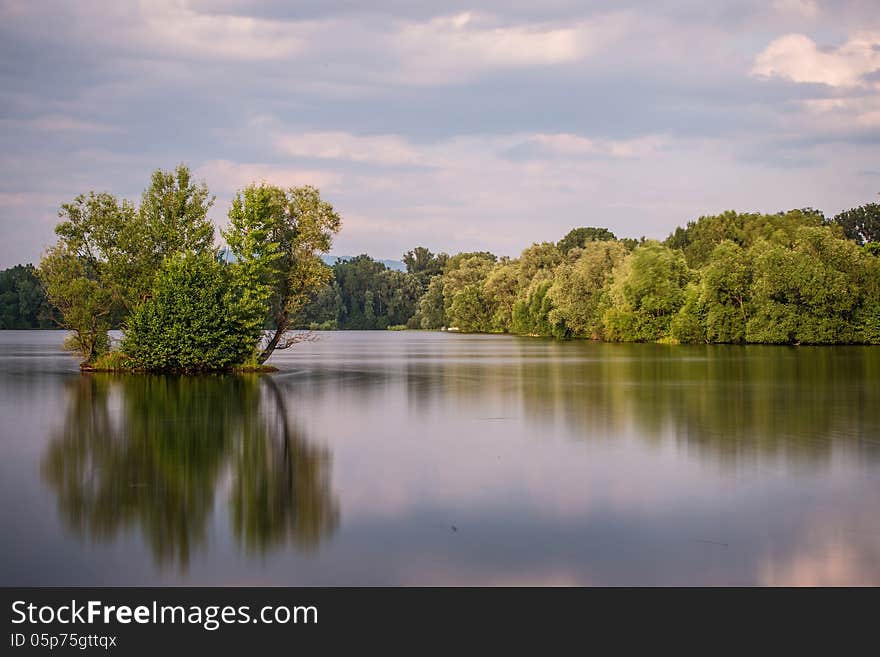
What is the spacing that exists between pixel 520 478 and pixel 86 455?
25.8 ft

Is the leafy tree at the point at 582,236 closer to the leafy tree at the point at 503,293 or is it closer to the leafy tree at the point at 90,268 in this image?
the leafy tree at the point at 503,293

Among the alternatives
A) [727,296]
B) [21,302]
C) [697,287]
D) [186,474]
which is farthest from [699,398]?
[21,302]

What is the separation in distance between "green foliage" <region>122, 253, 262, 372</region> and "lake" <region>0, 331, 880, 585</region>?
10.1 meters

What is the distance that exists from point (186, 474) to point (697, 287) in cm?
6894

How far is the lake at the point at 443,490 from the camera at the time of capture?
8.73m

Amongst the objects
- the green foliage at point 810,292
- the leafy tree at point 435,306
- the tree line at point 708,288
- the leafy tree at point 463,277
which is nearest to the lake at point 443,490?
the tree line at point 708,288

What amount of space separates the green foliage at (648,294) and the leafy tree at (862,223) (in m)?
42.0

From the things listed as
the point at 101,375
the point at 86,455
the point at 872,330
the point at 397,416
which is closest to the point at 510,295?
the point at 872,330

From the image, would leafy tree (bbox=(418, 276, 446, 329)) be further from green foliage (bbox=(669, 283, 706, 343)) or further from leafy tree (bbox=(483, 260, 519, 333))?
green foliage (bbox=(669, 283, 706, 343))

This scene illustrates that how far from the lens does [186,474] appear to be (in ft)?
44.4

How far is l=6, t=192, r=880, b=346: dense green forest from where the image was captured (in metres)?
69.9

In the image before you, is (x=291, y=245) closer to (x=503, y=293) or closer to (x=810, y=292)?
(x=810, y=292)

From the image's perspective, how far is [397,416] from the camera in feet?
74.0
